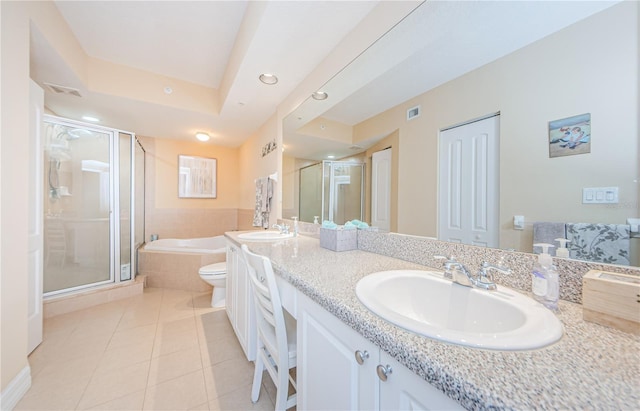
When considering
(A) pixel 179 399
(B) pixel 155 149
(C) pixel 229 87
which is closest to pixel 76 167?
(B) pixel 155 149

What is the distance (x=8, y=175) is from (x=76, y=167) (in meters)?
1.71

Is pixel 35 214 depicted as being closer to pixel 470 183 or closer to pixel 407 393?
pixel 407 393

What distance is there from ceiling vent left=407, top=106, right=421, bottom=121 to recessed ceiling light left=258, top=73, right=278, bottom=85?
1.31 m

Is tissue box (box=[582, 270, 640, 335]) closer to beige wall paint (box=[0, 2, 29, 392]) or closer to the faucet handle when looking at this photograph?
the faucet handle

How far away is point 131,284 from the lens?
267cm

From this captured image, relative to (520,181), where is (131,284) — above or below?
below

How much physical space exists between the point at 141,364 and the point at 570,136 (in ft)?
8.04

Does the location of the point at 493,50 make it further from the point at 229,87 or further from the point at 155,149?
the point at 155,149

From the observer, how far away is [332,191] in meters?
1.74

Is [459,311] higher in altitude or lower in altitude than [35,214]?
lower

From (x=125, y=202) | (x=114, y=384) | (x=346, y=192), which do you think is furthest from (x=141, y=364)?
(x=125, y=202)

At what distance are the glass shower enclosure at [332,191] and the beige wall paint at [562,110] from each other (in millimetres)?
660

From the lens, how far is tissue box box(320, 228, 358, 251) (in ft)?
4.49

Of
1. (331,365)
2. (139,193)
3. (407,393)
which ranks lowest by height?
(331,365)
